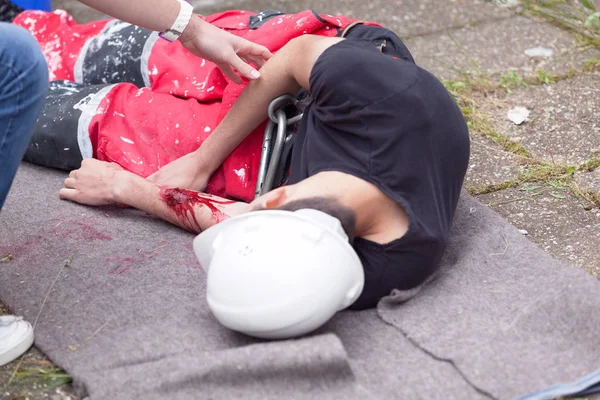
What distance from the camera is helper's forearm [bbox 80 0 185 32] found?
2.15 m

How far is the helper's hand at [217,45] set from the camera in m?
2.30

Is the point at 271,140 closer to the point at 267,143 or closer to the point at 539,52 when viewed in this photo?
the point at 267,143

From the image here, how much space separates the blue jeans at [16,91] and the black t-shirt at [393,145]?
71 centimetres

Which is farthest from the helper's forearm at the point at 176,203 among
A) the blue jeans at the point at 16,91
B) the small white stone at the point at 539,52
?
the small white stone at the point at 539,52

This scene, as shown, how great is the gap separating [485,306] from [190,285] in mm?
796

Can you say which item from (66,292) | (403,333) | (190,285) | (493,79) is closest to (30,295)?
(66,292)

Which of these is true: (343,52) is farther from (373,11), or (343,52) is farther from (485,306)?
(373,11)

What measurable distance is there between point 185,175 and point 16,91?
75 centimetres

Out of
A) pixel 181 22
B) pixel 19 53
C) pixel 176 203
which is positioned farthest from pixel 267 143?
pixel 19 53

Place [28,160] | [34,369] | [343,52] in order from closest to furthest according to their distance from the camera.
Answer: [34,369], [343,52], [28,160]

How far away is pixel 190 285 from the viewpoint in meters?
2.26

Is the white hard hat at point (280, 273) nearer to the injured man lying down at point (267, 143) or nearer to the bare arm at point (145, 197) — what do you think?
the injured man lying down at point (267, 143)

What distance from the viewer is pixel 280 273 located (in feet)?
5.78

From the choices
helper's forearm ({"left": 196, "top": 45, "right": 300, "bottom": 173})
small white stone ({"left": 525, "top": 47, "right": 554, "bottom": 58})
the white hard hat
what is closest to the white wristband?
helper's forearm ({"left": 196, "top": 45, "right": 300, "bottom": 173})
